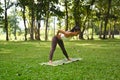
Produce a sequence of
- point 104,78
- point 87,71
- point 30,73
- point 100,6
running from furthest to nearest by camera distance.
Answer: point 100,6
point 87,71
point 30,73
point 104,78

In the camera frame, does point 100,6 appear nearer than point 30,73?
No

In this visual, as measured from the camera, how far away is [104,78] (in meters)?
10.2

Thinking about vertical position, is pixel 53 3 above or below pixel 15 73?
above

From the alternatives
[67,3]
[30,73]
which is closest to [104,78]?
[30,73]

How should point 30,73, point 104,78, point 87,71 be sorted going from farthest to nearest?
point 87,71 → point 30,73 → point 104,78

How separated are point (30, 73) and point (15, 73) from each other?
57 cm

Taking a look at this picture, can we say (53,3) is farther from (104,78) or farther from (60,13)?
(104,78)

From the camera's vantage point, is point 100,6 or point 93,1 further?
point 100,6

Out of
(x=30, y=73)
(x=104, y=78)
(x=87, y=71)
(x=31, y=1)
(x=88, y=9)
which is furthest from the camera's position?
(x=88, y=9)

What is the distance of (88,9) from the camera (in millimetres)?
57062

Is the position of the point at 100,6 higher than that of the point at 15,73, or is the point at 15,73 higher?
the point at 100,6

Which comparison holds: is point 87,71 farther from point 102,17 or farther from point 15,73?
point 102,17

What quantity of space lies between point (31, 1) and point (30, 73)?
142ft

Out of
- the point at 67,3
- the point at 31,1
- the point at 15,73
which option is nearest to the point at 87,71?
the point at 15,73
